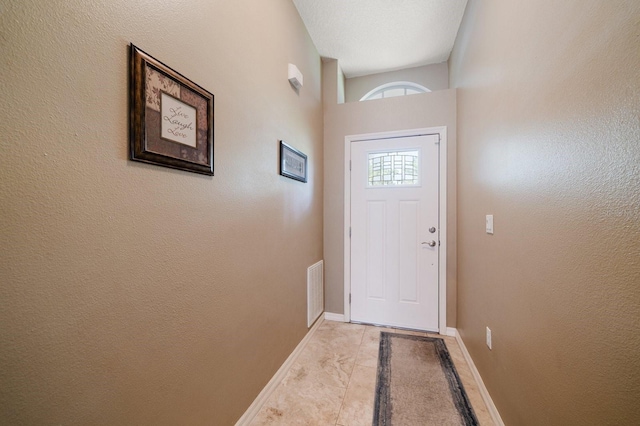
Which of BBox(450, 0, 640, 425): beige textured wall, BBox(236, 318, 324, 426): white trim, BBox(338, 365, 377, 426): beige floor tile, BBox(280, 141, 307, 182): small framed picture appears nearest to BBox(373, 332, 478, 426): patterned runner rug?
BBox(338, 365, 377, 426): beige floor tile

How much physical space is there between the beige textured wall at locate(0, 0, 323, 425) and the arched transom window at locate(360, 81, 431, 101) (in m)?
1.89

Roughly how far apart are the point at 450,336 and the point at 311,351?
4.57ft

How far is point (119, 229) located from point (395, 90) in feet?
10.4

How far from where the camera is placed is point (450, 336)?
7.88 feet

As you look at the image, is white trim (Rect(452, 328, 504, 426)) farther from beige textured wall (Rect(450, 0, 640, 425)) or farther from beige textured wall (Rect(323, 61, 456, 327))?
beige textured wall (Rect(323, 61, 456, 327))

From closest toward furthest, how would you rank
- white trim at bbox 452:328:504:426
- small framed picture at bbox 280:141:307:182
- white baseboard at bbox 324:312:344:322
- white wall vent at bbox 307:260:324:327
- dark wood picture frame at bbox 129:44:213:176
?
dark wood picture frame at bbox 129:44:213:176 < white trim at bbox 452:328:504:426 < small framed picture at bbox 280:141:307:182 < white wall vent at bbox 307:260:324:327 < white baseboard at bbox 324:312:344:322

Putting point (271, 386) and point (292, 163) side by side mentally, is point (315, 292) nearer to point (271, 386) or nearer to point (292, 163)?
point (271, 386)

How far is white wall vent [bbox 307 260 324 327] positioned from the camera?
7.72 ft

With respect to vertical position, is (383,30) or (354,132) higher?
(383,30)

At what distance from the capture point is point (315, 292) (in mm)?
2512

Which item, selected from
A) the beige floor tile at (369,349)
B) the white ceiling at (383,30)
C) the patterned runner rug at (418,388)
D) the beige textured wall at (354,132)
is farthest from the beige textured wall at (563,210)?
the beige textured wall at (354,132)

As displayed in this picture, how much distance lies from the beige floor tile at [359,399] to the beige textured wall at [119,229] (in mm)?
571

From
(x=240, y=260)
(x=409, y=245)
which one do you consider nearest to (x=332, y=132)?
(x=409, y=245)

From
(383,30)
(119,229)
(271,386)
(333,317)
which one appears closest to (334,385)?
(271,386)
